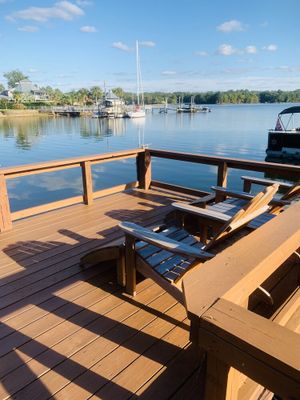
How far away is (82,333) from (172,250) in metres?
0.84

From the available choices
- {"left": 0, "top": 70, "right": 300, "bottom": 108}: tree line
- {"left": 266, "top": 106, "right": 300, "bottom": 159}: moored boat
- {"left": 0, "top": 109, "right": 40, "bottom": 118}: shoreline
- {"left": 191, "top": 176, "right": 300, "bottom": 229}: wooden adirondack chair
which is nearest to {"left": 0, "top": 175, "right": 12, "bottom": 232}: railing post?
{"left": 191, "top": 176, "right": 300, "bottom": 229}: wooden adirondack chair

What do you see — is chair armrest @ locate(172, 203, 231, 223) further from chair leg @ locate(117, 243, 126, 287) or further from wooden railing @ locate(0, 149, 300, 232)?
wooden railing @ locate(0, 149, 300, 232)

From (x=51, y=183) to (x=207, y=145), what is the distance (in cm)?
1380


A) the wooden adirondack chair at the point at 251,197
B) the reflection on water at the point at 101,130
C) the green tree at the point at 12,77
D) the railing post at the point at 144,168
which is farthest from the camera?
the green tree at the point at 12,77

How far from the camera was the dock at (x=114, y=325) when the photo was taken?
2.27 feet

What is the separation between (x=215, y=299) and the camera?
0.74 meters

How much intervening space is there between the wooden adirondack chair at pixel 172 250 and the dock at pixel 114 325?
0.99 ft

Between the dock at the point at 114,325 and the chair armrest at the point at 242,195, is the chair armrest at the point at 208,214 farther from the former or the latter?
the chair armrest at the point at 242,195

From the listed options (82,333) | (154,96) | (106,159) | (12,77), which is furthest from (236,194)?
(154,96)

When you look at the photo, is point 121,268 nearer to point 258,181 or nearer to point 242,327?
point 242,327

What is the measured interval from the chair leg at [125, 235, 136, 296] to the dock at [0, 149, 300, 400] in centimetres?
9

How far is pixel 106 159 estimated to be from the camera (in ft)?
14.4

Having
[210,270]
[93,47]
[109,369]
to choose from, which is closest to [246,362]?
[210,270]

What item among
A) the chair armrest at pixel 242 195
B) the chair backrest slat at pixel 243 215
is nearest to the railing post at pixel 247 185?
the chair armrest at pixel 242 195
